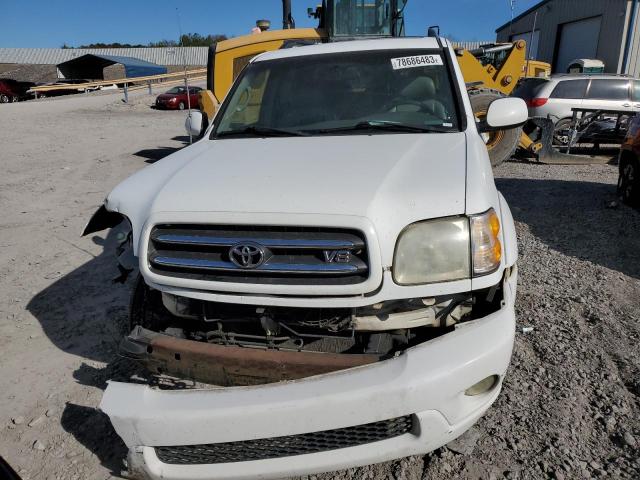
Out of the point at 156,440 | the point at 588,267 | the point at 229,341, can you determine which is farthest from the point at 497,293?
the point at 588,267

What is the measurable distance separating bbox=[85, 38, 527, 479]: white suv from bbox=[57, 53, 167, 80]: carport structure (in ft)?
137

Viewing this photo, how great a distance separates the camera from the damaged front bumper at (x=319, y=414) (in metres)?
1.82

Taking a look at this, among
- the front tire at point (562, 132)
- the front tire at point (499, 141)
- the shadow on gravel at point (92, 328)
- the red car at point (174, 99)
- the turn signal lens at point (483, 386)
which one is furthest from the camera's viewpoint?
the red car at point (174, 99)

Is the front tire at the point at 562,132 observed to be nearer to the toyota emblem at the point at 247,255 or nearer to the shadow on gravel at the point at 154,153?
the shadow on gravel at the point at 154,153

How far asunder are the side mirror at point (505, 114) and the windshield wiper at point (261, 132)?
126 centimetres

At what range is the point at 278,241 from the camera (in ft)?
6.61

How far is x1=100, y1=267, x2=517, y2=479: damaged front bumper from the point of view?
1.82 meters

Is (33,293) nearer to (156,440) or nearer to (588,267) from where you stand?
(156,440)

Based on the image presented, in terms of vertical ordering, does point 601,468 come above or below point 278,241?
below

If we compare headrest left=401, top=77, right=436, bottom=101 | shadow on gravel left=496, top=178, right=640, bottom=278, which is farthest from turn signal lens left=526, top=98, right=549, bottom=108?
headrest left=401, top=77, right=436, bottom=101

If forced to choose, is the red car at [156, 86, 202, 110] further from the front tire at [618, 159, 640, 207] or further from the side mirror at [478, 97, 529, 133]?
the side mirror at [478, 97, 529, 133]

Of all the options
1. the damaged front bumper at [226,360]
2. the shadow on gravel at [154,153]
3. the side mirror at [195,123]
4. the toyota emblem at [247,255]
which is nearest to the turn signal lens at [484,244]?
the damaged front bumper at [226,360]

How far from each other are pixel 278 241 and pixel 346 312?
0.44 meters

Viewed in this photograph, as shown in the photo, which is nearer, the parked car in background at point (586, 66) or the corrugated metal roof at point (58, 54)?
the parked car in background at point (586, 66)
